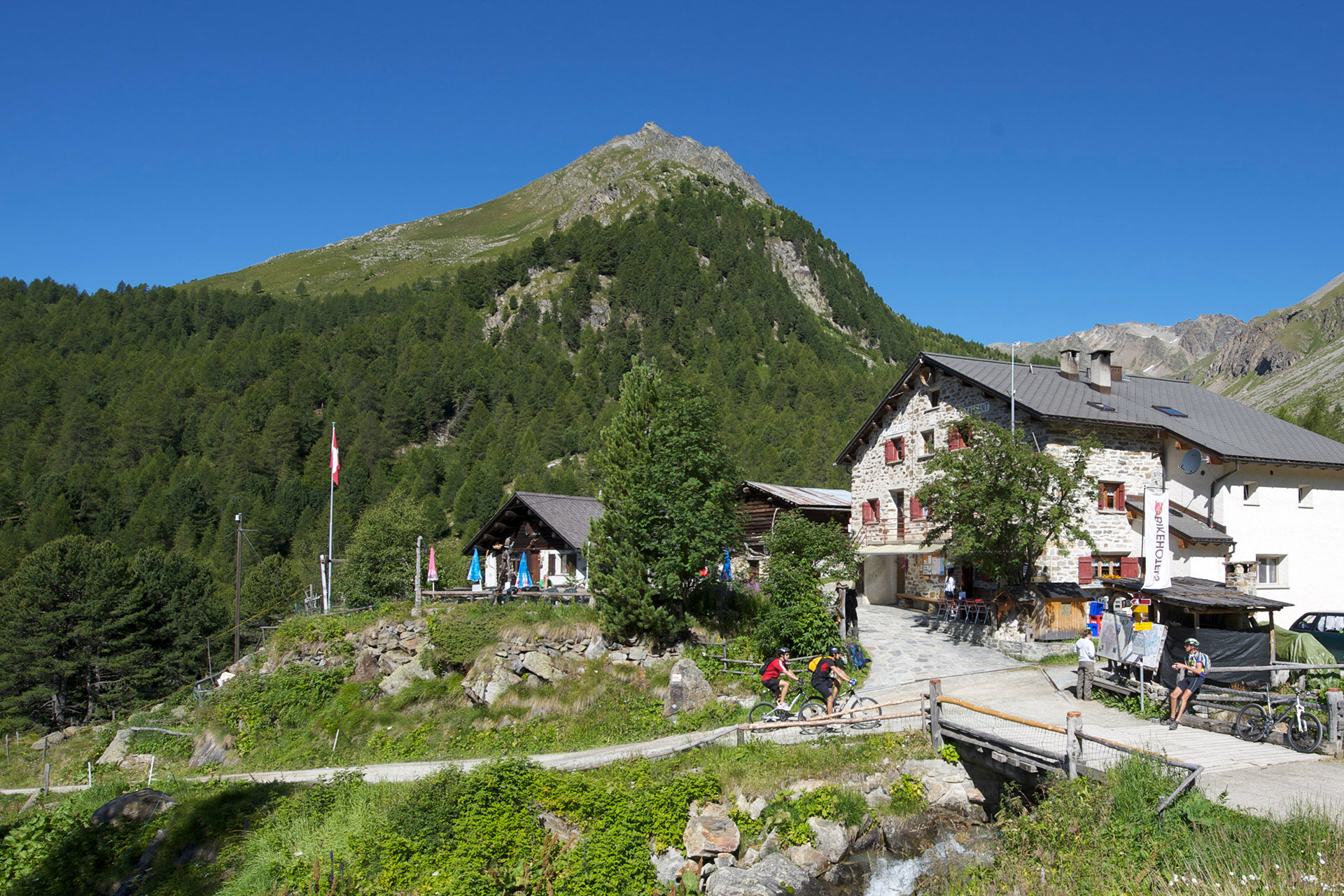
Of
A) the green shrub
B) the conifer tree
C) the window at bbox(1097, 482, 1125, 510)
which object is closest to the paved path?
the conifer tree

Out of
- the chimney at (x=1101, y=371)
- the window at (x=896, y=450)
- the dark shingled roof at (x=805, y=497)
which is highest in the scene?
the chimney at (x=1101, y=371)

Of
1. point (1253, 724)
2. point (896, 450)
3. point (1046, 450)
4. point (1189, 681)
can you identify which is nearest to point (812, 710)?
point (1189, 681)

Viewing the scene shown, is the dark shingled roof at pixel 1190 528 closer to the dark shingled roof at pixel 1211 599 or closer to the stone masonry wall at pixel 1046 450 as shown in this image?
the stone masonry wall at pixel 1046 450

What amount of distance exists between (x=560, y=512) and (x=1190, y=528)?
956 inches

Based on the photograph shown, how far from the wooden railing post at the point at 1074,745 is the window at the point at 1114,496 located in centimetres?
1799

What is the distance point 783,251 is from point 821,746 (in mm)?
143853

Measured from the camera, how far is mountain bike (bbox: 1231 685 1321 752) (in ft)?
41.1

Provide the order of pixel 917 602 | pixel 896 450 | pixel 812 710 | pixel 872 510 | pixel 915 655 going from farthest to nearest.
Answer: pixel 872 510
pixel 896 450
pixel 917 602
pixel 915 655
pixel 812 710

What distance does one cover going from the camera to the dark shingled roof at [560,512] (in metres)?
33.7

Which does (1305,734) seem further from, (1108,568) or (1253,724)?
(1108,568)

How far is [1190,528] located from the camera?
26625 mm

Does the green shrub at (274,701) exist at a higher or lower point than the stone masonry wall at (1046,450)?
lower

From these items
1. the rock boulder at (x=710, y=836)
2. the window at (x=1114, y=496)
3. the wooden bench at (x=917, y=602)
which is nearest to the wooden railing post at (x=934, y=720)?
the rock boulder at (x=710, y=836)

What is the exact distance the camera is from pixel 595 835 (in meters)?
13.2
